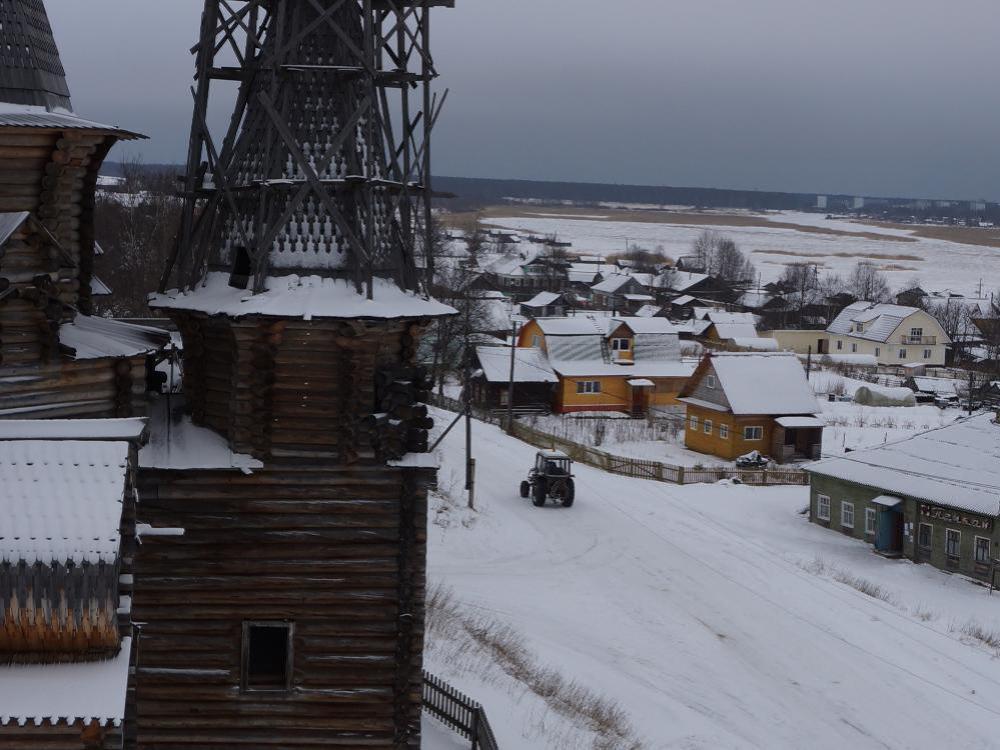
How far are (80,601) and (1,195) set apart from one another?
17.4 feet

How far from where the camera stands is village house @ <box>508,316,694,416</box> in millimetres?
57219

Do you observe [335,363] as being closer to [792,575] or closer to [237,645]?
[237,645]

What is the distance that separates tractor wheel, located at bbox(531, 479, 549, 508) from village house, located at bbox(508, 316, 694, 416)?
23197 millimetres

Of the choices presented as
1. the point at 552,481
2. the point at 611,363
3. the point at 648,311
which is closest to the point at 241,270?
the point at 552,481

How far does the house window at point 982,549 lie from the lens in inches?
1188

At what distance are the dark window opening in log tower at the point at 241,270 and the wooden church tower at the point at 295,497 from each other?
0.10 ft

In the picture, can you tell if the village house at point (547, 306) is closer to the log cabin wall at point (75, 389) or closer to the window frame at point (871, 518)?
the window frame at point (871, 518)

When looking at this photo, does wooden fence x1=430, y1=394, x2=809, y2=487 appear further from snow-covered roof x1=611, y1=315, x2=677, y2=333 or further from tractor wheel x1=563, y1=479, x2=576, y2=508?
snow-covered roof x1=611, y1=315, x2=677, y2=333

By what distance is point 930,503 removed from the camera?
31.8 meters

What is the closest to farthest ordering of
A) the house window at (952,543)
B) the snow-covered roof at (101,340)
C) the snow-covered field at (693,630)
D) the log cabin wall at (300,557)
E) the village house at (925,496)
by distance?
the snow-covered roof at (101,340)
the log cabin wall at (300,557)
the snow-covered field at (693,630)
the village house at (925,496)
the house window at (952,543)

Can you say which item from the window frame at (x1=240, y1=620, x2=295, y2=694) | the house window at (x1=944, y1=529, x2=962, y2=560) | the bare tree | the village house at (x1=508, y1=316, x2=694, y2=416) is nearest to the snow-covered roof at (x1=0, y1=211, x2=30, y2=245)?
the window frame at (x1=240, y1=620, x2=295, y2=694)

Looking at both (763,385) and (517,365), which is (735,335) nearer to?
(517,365)

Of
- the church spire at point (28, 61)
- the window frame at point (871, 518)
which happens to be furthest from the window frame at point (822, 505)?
the church spire at point (28, 61)

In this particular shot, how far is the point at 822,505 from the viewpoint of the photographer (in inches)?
1400
